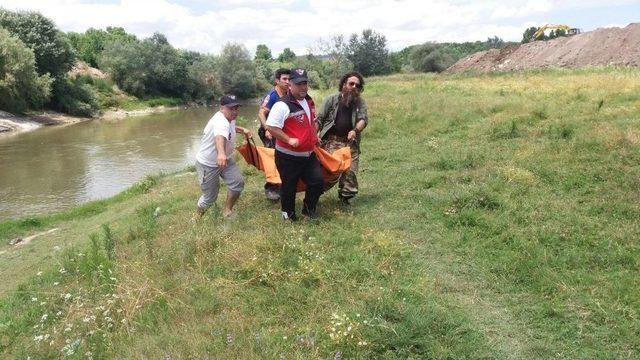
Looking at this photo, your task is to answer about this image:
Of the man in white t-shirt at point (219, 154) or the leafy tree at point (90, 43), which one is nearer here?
the man in white t-shirt at point (219, 154)

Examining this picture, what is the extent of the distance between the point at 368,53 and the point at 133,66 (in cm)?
3013

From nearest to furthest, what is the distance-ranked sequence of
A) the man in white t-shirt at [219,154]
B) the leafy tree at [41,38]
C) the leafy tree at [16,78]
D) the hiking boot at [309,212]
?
the man in white t-shirt at [219,154] → the hiking boot at [309,212] → the leafy tree at [16,78] → the leafy tree at [41,38]

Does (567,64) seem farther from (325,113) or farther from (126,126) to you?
(325,113)

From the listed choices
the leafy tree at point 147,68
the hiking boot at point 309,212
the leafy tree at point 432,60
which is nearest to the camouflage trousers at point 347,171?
the hiking boot at point 309,212

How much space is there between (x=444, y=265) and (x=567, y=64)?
40379mm

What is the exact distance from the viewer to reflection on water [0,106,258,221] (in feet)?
54.8

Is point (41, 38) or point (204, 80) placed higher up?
point (41, 38)

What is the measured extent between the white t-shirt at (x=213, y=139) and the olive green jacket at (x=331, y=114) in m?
1.31

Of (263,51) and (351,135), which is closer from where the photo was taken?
(351,135)

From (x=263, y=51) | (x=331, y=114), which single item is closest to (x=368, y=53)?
(x=331, y=114)

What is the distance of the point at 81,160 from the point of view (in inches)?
927

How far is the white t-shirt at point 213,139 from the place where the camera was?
639 centimetres

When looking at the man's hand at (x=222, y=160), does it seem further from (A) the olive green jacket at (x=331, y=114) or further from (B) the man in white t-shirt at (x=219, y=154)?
(A) the olive green jacket at (x=331, y=114)

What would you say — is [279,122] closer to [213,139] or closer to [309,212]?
[213,139]
